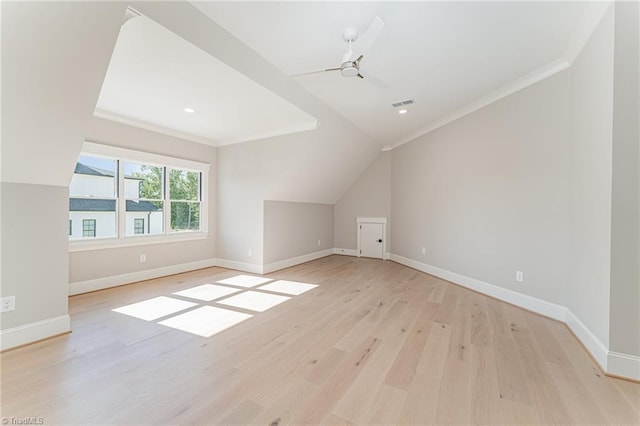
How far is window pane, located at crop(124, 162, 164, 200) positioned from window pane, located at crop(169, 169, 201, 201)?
188mm

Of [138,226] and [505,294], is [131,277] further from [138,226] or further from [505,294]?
[505,294]

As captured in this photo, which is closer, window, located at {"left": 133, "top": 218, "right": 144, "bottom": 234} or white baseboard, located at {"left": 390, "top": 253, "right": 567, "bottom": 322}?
white baseboard, located at {"left": 390, "top": 253, "right": 567, "bottom": 322}

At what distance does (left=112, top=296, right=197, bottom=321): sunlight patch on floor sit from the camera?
285cm

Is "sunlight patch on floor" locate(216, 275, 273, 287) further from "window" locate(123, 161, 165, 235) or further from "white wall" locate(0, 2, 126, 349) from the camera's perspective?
"white wall" locate(0, 2, 126, 349)

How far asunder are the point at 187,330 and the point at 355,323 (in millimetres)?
1677

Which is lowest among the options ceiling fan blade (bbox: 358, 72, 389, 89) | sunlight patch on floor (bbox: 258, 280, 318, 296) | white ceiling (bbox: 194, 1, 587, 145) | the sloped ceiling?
sunlight patch on floor (bbox: 258, 280, 318, 296)

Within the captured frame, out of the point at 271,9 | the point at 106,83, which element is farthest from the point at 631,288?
the point at 106,83

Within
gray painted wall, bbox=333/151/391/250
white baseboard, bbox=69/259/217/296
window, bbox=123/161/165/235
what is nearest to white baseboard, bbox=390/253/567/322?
gray painted wall, bbox=333/151/391/250

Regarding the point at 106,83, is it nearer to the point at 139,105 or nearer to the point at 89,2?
the point at 139,105

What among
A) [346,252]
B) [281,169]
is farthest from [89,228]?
[346,252]

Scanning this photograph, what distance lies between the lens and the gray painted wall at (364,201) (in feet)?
20.4

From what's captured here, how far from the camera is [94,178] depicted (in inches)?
145

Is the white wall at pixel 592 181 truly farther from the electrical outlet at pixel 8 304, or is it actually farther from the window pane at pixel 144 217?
the window pane at pixel 144 217

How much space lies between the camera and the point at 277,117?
3729 mm
